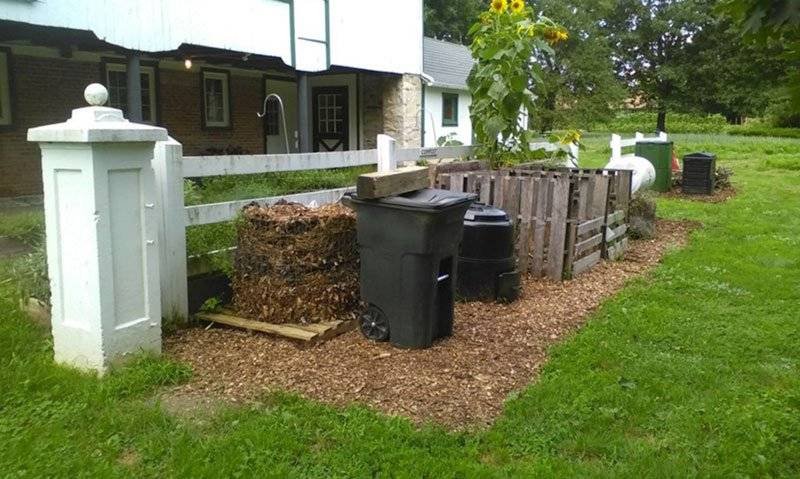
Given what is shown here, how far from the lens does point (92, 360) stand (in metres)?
3.84

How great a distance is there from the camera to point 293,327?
4656 millimetres

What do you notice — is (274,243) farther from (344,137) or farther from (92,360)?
(344,137)

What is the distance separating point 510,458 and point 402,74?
15.6 m

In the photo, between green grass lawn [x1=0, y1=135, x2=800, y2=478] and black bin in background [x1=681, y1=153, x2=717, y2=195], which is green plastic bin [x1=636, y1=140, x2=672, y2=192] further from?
green grass lawn [x1=0, y1=135, x2=800, y2=478]

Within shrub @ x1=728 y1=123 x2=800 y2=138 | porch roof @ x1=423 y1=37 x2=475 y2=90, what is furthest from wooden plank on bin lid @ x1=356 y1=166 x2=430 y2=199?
shrub @ x1=728 y1=123 x2=800 y2=138

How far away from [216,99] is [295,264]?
12.7 meters

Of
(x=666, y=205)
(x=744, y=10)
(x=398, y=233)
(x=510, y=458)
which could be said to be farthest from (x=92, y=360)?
(x=666, y=205)

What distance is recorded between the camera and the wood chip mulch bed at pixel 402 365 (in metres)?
3.65

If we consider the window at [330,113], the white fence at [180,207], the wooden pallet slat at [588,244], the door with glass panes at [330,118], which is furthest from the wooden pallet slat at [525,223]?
the window at [330,113]

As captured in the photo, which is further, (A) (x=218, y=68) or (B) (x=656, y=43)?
(B) (x=656, y=43)

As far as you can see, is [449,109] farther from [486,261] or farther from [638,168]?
[486,261]

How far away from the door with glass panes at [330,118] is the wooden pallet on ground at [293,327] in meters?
14.5

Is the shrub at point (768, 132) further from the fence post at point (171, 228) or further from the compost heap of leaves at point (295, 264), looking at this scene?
the fence post at point (171, 228)

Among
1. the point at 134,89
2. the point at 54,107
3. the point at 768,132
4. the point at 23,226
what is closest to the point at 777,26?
the point at 23,226
